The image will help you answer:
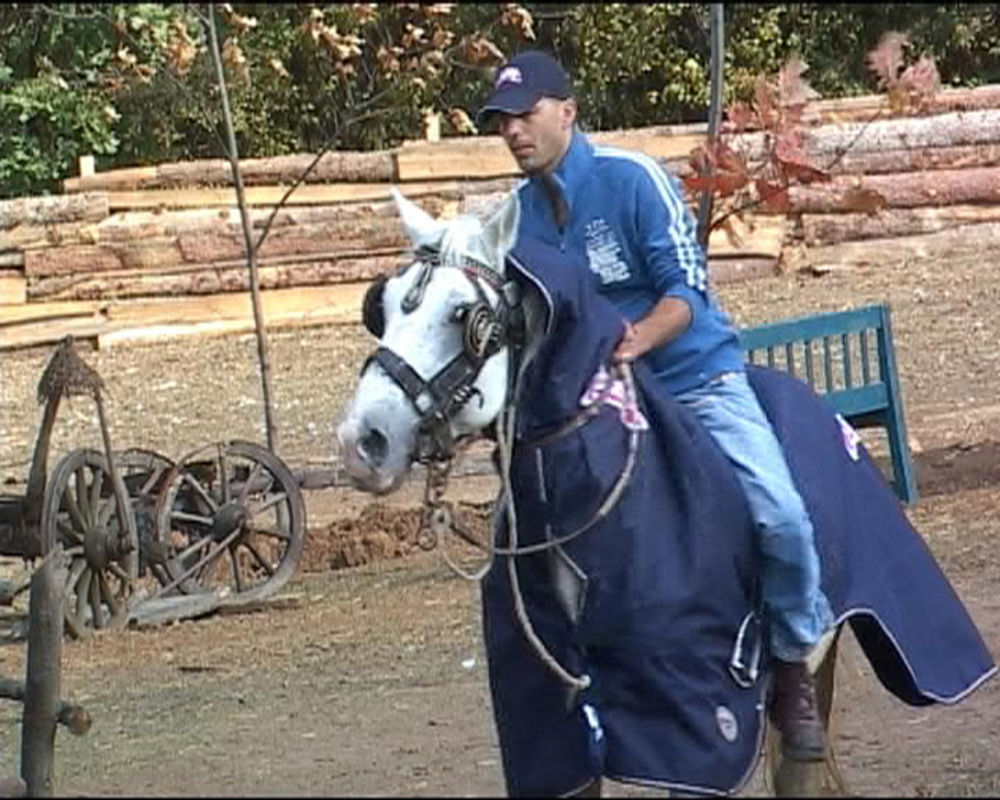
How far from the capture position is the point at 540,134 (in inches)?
218

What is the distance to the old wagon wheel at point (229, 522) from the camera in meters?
12.0

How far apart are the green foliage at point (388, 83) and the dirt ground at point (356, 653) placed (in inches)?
88.5

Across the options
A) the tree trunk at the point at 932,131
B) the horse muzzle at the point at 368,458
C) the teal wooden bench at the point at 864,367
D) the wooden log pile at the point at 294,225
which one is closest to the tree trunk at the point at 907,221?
the wooden log pile at the point at 294,225

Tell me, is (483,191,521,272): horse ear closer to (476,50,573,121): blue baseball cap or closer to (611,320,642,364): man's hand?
(611,320,642,364): man's hand

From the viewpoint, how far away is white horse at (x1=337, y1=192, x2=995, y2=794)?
197 inches

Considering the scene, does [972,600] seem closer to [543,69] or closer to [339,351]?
[543,69]

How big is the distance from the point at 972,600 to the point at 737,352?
457 cm

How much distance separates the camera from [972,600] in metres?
10.2

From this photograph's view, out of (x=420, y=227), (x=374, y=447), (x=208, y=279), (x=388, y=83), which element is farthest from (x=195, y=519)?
(x=208, y=279)

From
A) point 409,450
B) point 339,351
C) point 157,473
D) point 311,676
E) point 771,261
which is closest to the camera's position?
point 409,450

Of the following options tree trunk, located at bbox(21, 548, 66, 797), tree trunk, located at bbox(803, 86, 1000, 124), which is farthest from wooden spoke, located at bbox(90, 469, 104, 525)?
tree trunk, located at bbox(803, 86, 1000, 124)

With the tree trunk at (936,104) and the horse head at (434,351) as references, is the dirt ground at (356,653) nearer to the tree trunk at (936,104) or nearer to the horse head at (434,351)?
the horse head at (434,351)

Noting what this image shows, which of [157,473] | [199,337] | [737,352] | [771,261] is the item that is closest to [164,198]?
[199,337]

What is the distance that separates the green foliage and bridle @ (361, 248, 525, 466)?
12.0 m
